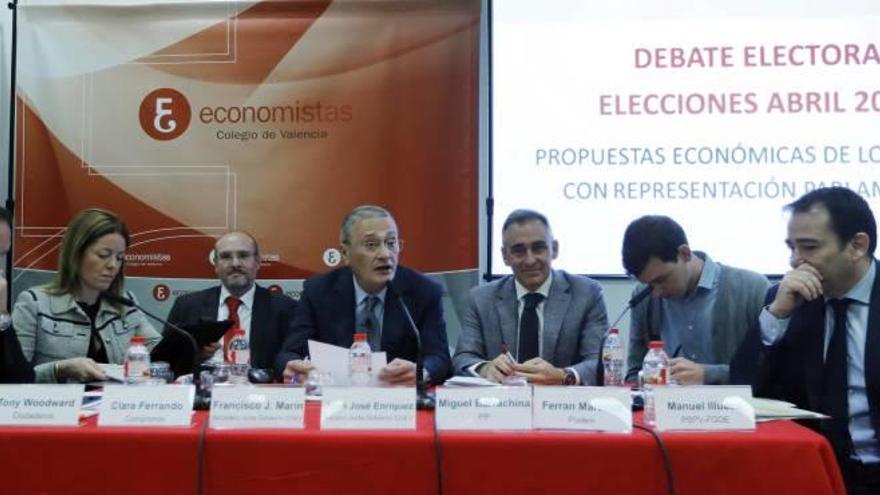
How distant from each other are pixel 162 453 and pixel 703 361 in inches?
69.5

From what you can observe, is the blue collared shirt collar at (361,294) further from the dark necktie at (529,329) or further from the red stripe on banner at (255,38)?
the red stripe on banner at (255,38)

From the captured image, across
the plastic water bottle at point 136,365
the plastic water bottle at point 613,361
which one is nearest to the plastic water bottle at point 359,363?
the plastic water bottle at point 136,365

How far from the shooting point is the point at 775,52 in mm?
3553

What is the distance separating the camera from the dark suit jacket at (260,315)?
10.5ft

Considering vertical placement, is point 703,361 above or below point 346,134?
below

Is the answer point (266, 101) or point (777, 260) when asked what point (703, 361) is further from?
point (266, 101)

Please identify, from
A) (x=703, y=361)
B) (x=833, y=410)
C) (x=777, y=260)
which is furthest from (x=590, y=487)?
(x=777, y=260)

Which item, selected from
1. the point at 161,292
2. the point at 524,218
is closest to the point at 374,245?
the point at 524,218

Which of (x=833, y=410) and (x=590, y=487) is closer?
(x=590, y=487)

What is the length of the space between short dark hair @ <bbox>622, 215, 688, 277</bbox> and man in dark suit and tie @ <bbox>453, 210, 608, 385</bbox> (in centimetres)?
33

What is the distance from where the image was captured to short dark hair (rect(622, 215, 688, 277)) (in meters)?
2.41

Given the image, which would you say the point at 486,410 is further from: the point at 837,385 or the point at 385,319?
the point at 385,319

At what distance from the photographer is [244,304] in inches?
132

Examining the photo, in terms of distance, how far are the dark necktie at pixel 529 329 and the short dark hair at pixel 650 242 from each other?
42 cm
